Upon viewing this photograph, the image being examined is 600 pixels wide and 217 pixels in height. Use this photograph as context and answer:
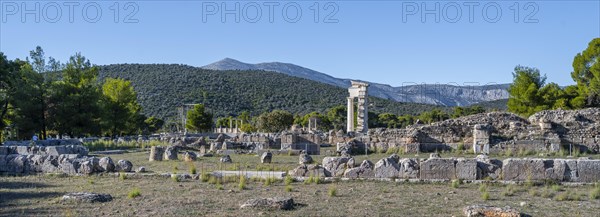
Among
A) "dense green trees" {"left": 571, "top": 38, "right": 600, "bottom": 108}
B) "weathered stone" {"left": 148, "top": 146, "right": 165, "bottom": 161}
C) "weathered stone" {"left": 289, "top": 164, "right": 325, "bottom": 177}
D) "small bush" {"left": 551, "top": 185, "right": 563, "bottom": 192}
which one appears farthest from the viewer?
"dense green trees" {"left": 571, "top": 38, "right": 600, "bottom": 108}

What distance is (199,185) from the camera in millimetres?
13672

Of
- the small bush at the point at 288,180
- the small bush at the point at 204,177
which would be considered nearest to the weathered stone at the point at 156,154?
the small bush at the point at 204,177

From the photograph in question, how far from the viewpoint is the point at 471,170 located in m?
14.0

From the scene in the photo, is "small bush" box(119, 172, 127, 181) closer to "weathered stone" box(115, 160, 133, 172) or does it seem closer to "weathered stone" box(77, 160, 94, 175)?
"weathered stone" box(115, 160, 133, 172)

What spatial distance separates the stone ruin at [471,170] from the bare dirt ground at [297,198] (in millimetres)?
611

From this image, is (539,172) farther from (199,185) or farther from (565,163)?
(199,185)

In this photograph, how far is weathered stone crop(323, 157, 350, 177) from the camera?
15.3 meters

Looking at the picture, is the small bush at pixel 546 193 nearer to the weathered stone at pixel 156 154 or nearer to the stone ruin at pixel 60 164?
the stone ruin at pixel 60 164

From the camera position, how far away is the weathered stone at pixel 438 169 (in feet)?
46.3

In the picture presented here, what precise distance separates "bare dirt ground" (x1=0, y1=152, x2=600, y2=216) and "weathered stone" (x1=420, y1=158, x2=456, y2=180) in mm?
592

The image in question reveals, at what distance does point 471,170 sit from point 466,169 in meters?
0.12

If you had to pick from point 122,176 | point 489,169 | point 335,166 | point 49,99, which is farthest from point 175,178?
point 49,99

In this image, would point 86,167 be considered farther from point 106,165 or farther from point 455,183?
point 455,183

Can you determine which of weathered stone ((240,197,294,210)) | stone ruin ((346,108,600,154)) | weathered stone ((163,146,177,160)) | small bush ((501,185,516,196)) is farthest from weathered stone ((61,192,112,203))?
stone ruin ((346,108,600,154))
